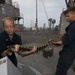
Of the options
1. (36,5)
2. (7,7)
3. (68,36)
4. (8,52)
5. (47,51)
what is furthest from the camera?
(7,7)

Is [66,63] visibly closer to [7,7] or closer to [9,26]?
[9,26]

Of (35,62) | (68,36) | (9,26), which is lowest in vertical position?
(35,62)

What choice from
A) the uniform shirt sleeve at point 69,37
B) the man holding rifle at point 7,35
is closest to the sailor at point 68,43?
the uniform shirt sleeve at point 69,37

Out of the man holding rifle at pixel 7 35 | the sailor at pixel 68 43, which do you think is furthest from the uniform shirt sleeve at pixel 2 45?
the sailor at pixel 68 43

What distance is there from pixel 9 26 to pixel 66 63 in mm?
1973

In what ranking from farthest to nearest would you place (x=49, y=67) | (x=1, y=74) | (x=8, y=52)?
1. (x=49, y=67)
2. (x=8, y=52)
3. (x=1, y=74)

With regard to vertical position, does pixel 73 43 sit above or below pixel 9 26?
below

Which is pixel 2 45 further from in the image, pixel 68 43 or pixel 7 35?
pixel 68 43

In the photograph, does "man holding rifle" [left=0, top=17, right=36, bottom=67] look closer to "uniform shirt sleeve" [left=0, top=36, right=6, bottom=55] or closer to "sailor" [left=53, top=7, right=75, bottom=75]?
"uniform shirt sleeve" [left=0, top=36, right=6, bottom=55]

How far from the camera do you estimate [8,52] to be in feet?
8.12

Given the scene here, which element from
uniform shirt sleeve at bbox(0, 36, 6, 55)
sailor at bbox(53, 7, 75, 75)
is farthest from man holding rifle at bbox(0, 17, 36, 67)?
Result: sailor at bbox(53, 7, 75, 75)

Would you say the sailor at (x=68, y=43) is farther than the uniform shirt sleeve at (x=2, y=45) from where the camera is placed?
Yes

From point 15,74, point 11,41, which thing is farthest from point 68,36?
point 15,74

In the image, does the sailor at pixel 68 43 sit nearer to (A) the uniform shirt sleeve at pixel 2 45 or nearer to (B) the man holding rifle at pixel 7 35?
(B) the man holding rifle at pixel 7 35
